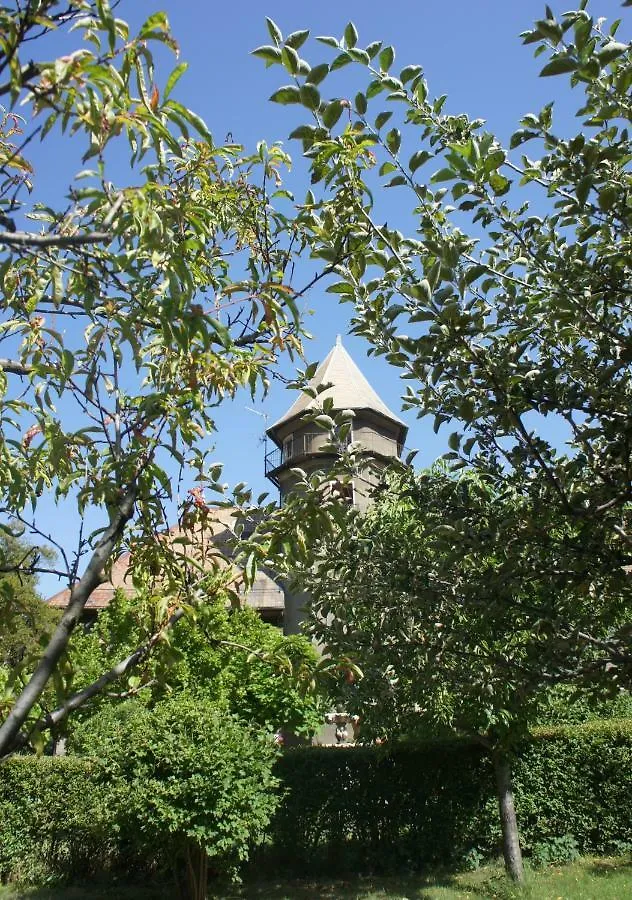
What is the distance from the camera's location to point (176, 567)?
3.06 meters

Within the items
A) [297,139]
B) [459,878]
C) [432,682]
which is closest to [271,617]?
[459,878]

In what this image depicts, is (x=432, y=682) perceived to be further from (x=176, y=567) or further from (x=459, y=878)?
(x=459, y=878)

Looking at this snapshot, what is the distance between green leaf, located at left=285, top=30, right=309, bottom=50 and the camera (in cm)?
235

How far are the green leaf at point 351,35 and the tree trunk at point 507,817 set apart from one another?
1092 cm

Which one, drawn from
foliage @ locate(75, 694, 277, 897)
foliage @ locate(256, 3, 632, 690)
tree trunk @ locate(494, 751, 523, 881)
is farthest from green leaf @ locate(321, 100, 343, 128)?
tree trunk @ locate(494, 751, 523, 881)

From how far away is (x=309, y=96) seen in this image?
2525 mm

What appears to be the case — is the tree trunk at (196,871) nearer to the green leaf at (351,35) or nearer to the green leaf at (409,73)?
the green leaf at (409,73)

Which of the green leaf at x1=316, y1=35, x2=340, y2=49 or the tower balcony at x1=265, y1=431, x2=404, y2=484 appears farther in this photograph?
the tower balcony at x1=265, y1=431, x2=404, y2=484

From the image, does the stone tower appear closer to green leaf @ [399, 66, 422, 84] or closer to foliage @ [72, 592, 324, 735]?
foliage @ [72, 592, 324, 735]

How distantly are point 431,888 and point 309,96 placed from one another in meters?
11.1

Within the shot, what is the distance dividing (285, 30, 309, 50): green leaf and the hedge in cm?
1181

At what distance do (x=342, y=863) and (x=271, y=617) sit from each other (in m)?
14.5

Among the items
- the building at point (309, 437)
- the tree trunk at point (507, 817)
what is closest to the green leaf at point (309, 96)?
the tree trunk at point (507, 817)

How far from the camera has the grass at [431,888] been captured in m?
9.58
